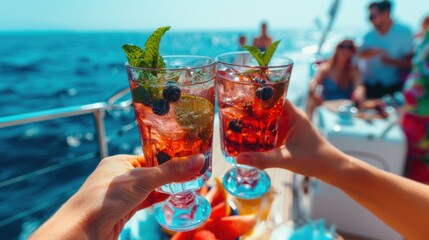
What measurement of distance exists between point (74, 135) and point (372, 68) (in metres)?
6.71

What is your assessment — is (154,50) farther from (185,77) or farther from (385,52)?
(385,52)

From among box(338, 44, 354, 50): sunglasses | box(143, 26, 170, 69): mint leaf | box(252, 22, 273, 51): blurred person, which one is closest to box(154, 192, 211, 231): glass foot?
box(143, 26, 170, 69): mint leaf

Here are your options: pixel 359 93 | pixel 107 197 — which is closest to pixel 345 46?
pixel 359 93

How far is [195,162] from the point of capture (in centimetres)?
88

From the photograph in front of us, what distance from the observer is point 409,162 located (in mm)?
2906

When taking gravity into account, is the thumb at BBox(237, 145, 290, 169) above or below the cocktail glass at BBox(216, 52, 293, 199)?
below

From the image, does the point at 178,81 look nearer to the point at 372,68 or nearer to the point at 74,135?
the point at 372,68

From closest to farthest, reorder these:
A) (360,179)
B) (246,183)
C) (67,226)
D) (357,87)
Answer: (67,226)
(360,179)
(246,183)
(357,87)

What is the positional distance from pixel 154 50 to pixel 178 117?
0.20 metres

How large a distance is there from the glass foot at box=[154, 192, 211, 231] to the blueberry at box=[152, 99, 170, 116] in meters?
0.33

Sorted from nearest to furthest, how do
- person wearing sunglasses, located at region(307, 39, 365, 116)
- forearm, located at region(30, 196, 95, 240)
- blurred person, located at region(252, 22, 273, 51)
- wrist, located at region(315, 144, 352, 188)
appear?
forearm, located at region(30, 196, 95, 240)
wrist, located at region(315, 144, 352, 188)
person wearing sunglasses, located at region(307, 39, 365, 116)
blurred person, located at region(252, 22, 273, 51)

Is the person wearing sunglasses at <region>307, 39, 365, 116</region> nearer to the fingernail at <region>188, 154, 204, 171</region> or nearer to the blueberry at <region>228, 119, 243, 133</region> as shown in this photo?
the blueberry at <region>228, 119, 243, 133</region>

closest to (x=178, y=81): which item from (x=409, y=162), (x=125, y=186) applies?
(x=125, y=186)

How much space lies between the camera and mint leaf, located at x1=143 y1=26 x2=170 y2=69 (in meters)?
0.80
